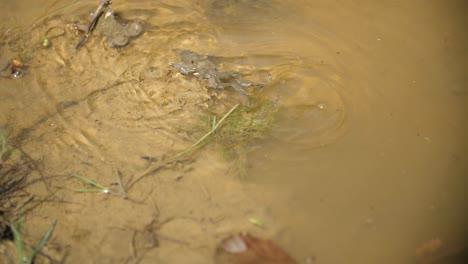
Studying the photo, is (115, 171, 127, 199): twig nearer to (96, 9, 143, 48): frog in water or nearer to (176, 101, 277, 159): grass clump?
(176, 101, 277, 159): grass clump

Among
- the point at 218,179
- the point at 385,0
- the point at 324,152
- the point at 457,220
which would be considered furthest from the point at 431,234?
the point at 385,0

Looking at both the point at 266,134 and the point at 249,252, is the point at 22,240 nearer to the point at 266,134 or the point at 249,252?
the point at 249,252

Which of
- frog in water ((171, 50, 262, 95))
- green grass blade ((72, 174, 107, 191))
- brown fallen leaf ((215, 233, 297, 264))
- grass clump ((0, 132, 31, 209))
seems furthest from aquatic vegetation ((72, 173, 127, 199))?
frog in water ((171, 50, 262, 95))

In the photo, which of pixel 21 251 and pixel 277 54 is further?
pixel 277 54

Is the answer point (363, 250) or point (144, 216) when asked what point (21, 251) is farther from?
point (363, 250)

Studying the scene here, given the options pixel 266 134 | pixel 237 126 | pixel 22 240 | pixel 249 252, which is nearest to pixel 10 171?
pixel 22 240

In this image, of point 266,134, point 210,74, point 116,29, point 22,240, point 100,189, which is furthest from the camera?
point 116,29
